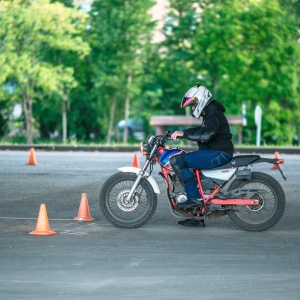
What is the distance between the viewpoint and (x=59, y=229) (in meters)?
12.5

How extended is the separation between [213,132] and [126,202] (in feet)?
4.51

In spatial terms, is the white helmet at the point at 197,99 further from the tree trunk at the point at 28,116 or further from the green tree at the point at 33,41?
the tree trunk at the point at 28,116

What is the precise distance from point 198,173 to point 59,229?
1842 mm

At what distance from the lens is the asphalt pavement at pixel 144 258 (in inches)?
330

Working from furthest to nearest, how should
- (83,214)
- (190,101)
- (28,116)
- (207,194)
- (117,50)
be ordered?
(117,50) < (28,116) < (83,214) < (190,101) < (207,194)

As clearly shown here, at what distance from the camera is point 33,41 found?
52.6m

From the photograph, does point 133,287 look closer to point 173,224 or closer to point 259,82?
point 173,224

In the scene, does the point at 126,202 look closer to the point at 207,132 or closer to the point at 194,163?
the point at 194,163

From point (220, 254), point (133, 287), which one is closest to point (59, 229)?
point (220, 254)

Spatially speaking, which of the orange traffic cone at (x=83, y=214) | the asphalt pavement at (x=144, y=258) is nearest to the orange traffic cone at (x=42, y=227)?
the asphalt pavement at (x=144, y=258)

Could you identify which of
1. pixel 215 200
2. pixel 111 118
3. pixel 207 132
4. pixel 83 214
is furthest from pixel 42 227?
pixel 111 118

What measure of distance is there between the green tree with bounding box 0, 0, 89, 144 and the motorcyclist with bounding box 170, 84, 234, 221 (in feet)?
126

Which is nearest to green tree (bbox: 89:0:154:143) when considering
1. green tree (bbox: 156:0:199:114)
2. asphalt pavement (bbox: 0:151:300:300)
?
green tree (bbox: 156:0:199:114)

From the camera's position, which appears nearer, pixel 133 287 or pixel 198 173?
pixel 133 287
